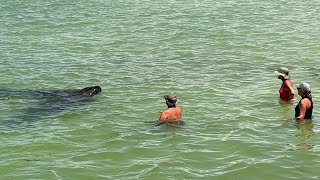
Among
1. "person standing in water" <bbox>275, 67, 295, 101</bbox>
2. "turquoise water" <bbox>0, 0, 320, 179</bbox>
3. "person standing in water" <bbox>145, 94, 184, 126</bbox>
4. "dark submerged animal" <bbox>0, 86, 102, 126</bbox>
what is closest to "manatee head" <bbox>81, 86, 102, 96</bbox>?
"dark submerged animal" <bbox>0, 86, 102, 126</bbox>

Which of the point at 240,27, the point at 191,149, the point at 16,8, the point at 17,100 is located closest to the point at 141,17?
the point at 240,27

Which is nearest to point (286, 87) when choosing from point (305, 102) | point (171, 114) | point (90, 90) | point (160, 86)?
point (305, 102)

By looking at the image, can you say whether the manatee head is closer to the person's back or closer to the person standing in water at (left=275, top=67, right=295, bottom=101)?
the person's back

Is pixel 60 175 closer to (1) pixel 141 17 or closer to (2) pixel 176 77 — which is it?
(2) pixel 176 77

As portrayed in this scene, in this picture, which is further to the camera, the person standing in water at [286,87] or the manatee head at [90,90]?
the manatee head at [90,90]

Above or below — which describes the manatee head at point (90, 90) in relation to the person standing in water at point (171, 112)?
above

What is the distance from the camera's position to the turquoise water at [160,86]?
11.9m

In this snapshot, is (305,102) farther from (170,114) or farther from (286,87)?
(170,114)

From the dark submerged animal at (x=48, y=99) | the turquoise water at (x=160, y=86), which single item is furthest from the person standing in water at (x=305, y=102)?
the dark submerged animal at (x=48, y=99)

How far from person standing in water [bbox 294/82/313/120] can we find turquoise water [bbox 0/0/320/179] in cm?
29

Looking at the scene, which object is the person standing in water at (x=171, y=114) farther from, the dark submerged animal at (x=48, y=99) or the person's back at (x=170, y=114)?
the dark submerged animal at (x=48, y=99)

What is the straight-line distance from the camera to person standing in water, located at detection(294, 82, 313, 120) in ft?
44.0

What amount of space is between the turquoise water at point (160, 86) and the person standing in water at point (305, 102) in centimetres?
29

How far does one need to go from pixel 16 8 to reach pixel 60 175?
987 inches
